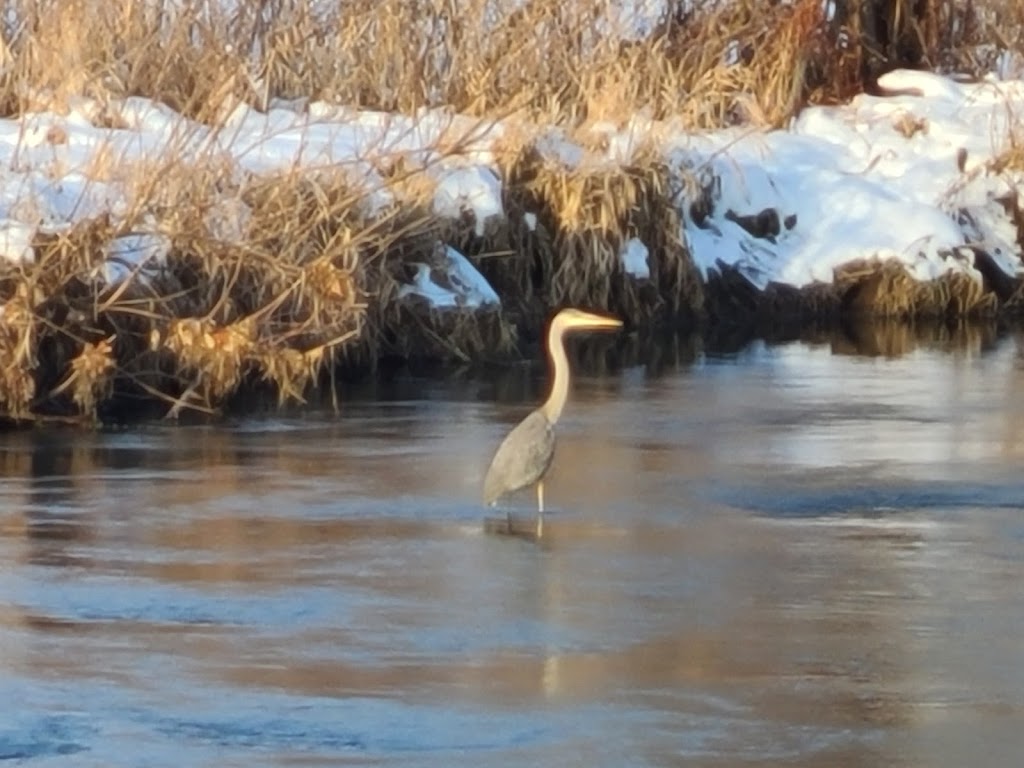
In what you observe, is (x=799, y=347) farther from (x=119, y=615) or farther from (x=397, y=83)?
(x=119, y=615)

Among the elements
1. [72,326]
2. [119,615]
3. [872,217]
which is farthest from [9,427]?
[872,217]

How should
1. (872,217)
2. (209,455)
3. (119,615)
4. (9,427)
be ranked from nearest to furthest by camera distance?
(119,615)
(209,455)
(9,427)
(872,217)

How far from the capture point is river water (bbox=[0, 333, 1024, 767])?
754 centimetres

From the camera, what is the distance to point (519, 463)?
11242 mm

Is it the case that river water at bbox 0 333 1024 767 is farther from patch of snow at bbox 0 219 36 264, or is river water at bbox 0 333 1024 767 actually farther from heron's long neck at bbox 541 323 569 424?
patch of snow at bbox 0 219 36 264

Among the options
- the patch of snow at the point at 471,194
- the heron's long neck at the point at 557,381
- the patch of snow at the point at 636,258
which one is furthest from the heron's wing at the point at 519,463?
the patch of snow at the point at 636,258

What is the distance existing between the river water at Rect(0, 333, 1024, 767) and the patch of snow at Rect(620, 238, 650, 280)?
193 inches

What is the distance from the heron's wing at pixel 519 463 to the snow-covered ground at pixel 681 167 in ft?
14.0

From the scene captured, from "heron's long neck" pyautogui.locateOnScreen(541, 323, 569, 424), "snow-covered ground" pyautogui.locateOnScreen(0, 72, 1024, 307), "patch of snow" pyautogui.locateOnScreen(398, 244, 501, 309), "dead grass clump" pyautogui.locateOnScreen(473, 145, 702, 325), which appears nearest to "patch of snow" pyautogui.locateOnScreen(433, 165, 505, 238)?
"snow-covered ground" pyautogui.locateOnScreen(0, 72, 1024, 307)

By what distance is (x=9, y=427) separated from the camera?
560 inches

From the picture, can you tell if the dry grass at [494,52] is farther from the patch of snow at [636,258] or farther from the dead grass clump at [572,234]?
the patch of snow at [636,258]

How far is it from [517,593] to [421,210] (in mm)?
8345

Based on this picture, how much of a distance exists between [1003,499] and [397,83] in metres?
10.4

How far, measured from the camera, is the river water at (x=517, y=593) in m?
7.54
